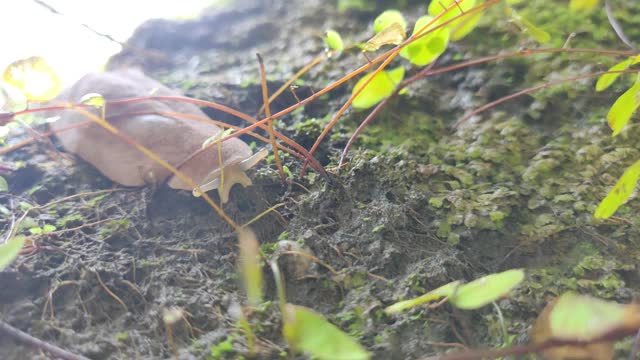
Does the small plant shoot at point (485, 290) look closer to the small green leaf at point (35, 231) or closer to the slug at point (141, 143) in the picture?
the slug at point (141, 143)

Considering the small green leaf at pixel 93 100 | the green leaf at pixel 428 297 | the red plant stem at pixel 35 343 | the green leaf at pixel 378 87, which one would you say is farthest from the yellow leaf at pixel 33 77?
the green leaf at pixel 428 297

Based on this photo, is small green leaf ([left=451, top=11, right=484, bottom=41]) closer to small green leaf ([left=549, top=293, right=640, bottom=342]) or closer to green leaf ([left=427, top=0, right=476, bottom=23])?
green leaf ([left=427, top=0, right=476, bottom=23])

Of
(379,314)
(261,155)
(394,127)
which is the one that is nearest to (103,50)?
(261,155)

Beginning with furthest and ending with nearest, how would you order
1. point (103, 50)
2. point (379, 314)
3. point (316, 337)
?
point (103, 50), point (379, 314), point (316, 337)

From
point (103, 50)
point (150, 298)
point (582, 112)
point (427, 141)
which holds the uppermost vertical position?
point (103, 50)

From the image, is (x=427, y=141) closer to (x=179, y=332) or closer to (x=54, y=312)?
(x=179, y=332)

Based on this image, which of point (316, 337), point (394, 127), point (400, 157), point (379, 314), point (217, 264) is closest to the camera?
point (316, 337)
